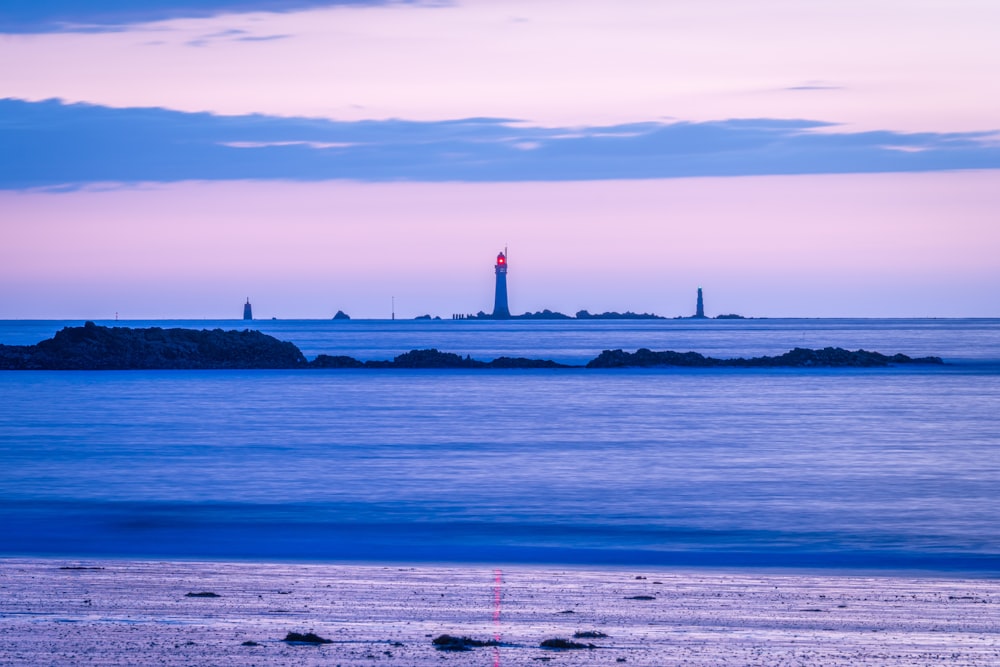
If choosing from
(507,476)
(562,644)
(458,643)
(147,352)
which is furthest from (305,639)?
(147,352)

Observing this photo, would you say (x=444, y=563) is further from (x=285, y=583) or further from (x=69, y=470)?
(x=69, y=470)

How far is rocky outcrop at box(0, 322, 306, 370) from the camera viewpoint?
200 feet

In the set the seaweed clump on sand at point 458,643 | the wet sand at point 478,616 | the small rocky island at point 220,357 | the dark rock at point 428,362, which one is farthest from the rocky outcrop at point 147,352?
the seaweed clump on sand at point 458,643

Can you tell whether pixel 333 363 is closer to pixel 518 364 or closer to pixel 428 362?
pixel 428 362

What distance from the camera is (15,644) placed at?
813 centimetres

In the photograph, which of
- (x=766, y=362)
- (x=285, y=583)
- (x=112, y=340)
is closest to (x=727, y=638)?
(x=285, y=583)

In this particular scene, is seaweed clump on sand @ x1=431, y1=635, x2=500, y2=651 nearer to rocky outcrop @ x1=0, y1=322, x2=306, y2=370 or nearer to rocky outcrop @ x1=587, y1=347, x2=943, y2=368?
rocky outcrop @ x1=0, y1=322, x2=306, y2=370

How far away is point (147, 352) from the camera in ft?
204

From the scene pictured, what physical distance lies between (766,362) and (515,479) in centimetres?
5061

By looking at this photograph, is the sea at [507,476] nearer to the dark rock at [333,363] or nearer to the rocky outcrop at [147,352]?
the rocky outcrop at [147,352]

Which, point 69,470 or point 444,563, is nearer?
point 444,563

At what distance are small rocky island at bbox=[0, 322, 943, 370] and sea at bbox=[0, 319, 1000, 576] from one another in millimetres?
12095

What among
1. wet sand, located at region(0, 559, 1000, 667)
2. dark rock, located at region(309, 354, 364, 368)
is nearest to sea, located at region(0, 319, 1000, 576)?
wet sand, located at region(0, 559, 1000, 667)

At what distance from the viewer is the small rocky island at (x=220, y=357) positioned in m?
61.1
